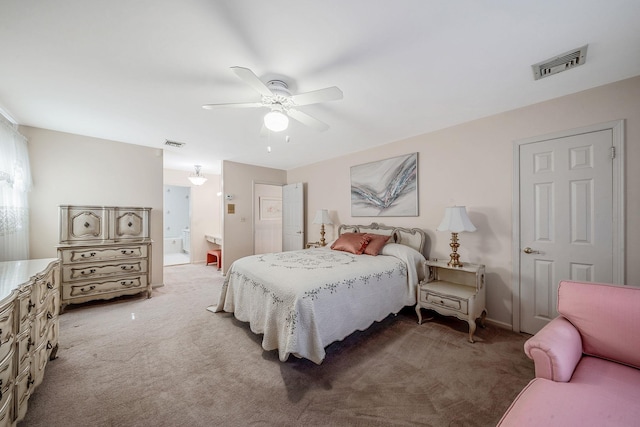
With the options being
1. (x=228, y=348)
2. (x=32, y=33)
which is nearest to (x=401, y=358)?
(x=228, y=348)

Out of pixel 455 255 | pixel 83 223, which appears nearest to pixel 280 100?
pixel 455 255

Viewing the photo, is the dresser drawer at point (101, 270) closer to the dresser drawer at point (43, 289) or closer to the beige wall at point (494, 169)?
the dresser drawer at point (43, 289)

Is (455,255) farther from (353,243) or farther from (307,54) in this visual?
(307,54)

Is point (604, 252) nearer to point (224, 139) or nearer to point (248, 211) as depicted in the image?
point (224, 139)

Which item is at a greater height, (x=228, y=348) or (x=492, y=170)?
(x=492, y=170)

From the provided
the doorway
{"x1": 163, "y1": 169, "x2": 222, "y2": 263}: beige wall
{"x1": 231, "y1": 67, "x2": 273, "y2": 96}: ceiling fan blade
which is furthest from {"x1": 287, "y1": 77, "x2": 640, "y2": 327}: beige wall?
{"x1": 163, "y1": 169, "x2": 222, "y2": 263}: beige wall

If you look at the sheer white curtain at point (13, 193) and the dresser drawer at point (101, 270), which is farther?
the dresser drawer at point (101, 270)

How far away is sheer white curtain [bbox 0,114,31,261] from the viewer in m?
2.38

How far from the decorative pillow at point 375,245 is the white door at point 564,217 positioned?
151 cm

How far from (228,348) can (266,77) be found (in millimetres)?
2522

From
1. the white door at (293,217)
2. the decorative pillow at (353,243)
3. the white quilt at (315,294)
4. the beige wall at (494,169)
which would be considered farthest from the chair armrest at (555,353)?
the white door at (293,217)

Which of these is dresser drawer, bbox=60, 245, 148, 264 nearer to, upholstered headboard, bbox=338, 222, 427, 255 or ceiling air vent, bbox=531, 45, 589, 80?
upholstered headboard, bbox=338, 222, 427, 255

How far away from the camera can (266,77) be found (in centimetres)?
197

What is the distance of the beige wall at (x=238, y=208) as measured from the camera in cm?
492
